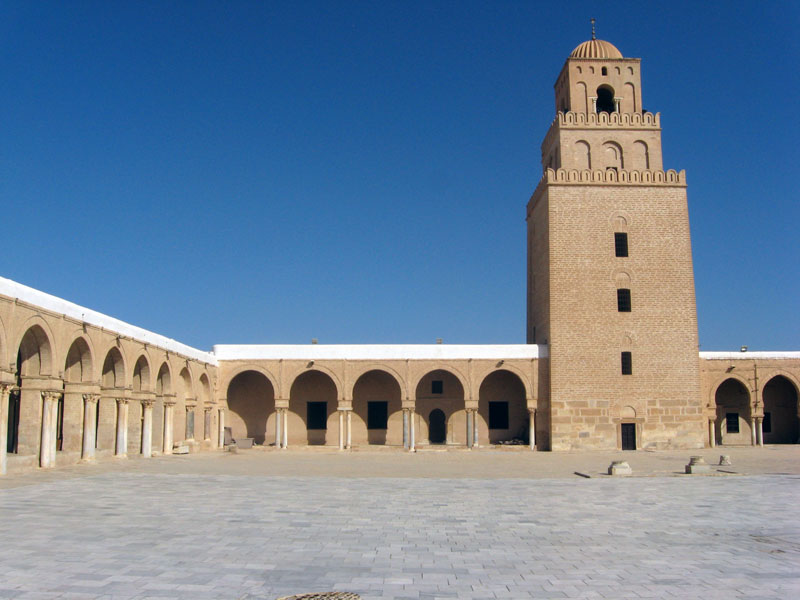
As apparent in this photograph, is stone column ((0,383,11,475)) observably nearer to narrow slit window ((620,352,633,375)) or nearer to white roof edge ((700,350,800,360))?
narrow slit window ((620,352,633,375))

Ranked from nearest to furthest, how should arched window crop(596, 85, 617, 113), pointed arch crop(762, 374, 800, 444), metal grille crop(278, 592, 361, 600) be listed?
metal grille crop(278, 592, 361, 600) < arched window crop(596, 85, 617, 113) < pointed arch crop(762, 374, 800, 444)

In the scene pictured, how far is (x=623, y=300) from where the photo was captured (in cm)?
2822

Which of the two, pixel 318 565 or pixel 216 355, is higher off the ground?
pixel 216 355

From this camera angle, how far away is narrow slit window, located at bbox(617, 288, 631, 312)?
28.1m

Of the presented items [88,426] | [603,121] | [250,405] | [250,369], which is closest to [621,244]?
[603,121]

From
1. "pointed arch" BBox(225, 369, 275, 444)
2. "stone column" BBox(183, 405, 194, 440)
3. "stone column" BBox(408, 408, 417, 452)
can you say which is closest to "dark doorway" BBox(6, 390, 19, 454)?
"stone column" BBox(183, 405, 194, 440)

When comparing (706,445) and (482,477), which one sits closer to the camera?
(482,477)

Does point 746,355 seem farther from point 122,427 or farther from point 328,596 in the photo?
point 328,596

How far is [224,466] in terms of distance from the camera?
19297 mm

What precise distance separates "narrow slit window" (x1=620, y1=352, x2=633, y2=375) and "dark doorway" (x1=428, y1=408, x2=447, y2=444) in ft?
24.2

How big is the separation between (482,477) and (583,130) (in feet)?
58.4

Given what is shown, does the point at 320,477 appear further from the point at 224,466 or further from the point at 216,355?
the point at 216,355

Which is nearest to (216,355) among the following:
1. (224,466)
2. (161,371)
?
(161,371)

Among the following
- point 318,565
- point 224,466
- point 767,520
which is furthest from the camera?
point 224,466
